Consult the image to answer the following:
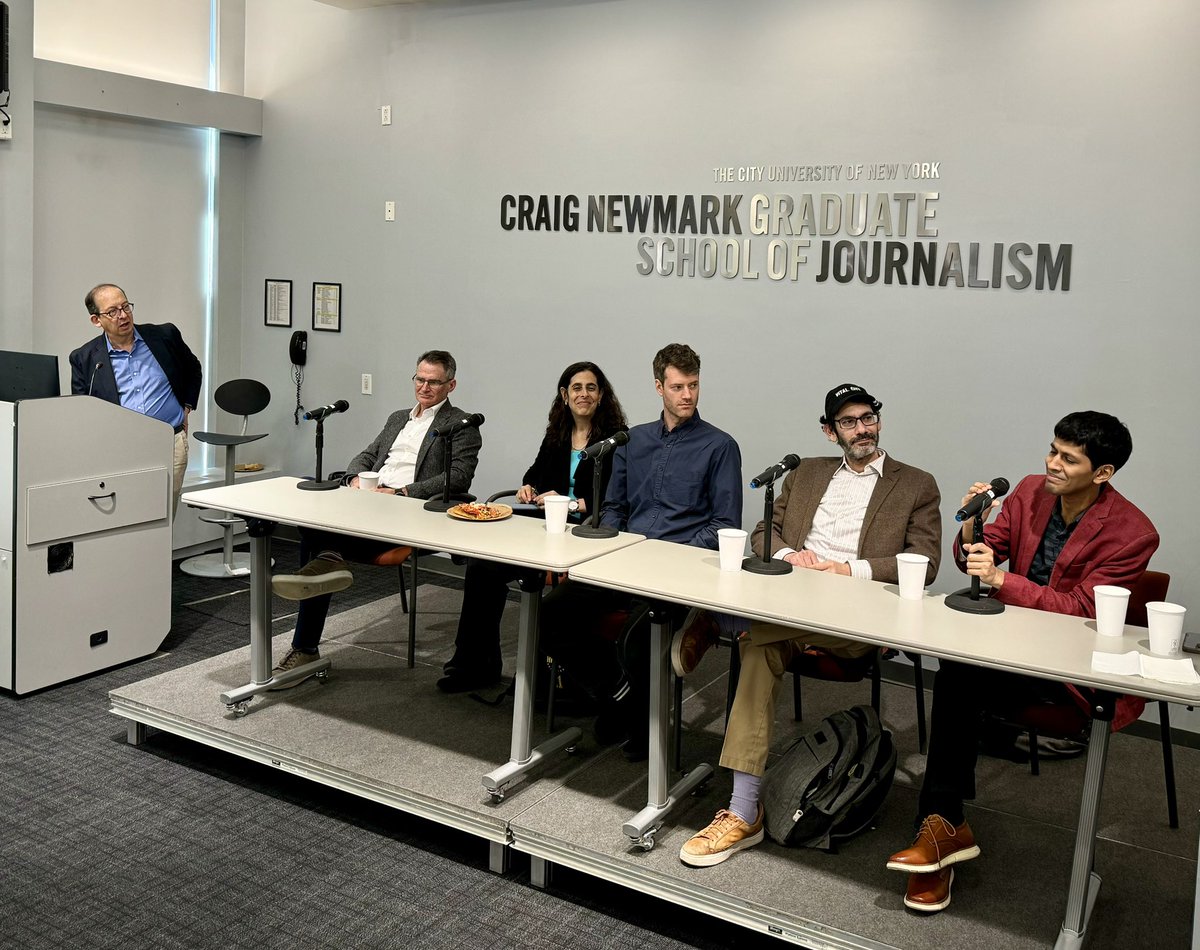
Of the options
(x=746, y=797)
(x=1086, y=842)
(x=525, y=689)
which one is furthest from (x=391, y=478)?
(x=1086, y=842)

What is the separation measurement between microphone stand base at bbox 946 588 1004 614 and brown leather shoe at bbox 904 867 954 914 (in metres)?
0.67

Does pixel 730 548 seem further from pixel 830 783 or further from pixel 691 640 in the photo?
pixel 830 783

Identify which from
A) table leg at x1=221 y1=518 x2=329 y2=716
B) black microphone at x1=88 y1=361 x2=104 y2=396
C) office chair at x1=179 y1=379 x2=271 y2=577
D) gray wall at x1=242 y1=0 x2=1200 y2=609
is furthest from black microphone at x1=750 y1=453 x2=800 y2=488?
office chair at x1=179 y1=379 x2=271 y2=577

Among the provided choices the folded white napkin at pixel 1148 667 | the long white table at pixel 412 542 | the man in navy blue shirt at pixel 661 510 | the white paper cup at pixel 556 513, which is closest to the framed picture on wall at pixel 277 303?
the long white table at pixel 412 542

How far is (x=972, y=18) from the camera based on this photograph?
4.74 metres

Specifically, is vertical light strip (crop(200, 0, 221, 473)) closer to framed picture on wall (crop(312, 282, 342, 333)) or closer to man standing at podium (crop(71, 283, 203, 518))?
framed picture on wall (crop(312, 282, 342, 333))

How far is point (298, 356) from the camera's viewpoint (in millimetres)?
7000

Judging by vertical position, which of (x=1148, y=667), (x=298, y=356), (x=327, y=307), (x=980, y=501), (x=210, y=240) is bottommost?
(x=1148, y=667)

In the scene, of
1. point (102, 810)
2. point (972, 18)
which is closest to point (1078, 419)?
point (972, 18)

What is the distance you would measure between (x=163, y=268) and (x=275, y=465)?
4.49ft

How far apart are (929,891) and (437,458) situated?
2.66 meters

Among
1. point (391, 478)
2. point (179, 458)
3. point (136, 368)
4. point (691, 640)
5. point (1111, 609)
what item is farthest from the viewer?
point (179, 458)

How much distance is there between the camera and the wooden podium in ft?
14.2

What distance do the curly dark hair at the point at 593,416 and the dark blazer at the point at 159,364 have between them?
2168mm
